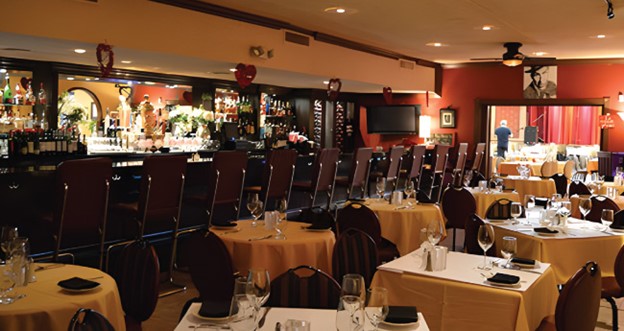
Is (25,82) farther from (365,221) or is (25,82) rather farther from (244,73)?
(365,221)

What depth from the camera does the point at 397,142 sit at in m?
16.1

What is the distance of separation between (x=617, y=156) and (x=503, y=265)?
34.4 ft

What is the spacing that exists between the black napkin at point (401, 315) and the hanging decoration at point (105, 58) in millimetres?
4789

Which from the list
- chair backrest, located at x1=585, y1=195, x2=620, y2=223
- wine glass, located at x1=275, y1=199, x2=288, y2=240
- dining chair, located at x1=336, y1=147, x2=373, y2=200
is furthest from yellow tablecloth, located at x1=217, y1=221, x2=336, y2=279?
dining chair, located at x1=336, y1=147, x2=373, y2=200

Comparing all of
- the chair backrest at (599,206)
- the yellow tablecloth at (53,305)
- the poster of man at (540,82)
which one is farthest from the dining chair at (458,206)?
the poster of man at (540,82)

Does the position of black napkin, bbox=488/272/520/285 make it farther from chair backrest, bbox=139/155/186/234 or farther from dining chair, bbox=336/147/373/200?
dining chair, bbox=336/147/373/200

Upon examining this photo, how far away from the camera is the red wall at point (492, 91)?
13820 mm

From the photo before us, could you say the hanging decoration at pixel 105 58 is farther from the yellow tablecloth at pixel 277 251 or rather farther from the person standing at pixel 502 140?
the person standing at pixel 502 140

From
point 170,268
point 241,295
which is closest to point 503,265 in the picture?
point 241,295

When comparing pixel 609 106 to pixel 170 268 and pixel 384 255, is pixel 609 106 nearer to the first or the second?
pixel 384 255

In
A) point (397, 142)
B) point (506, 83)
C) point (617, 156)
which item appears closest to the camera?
point (617, 156)

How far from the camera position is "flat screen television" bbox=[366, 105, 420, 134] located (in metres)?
15.6

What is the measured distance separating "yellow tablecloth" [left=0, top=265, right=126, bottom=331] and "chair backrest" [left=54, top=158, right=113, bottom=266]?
160 centimetres

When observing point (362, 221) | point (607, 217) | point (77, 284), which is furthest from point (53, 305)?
point (607, 217)
